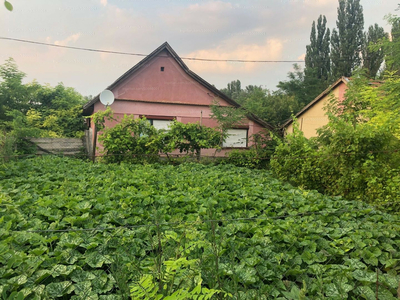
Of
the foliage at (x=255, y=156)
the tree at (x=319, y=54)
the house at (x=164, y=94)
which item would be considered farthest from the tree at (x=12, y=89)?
the tree at (x=319, y=54)

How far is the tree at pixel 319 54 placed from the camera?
25.3 m

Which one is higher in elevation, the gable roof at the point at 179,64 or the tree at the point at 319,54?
the tree at the point at 319,54

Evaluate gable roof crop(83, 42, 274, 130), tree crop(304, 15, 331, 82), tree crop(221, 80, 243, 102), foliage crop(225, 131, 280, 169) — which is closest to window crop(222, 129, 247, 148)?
gable roof crop(83, 42, 274, 130)

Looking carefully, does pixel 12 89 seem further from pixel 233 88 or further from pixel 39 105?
pixel 233 88

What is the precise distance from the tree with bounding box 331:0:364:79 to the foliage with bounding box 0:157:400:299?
23596 millimetres

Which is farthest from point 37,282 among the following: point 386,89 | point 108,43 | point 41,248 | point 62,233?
point 108,43

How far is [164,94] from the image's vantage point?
11.9 m

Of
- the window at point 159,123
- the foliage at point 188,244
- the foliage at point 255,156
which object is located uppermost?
the window at point 159,123

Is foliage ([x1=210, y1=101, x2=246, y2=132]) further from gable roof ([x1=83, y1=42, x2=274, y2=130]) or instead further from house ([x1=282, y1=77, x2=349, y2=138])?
house ([x1=282, y1=77, x2=349, y2=138])

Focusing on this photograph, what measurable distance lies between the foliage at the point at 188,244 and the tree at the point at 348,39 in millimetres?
23596

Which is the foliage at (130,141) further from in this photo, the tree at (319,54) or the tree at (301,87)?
the tree at (319,54)

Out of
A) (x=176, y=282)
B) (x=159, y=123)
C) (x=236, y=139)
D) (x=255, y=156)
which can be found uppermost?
(x=159, y=123)

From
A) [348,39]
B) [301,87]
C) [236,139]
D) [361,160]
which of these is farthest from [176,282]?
[348,39]

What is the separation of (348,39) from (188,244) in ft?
93.4
